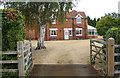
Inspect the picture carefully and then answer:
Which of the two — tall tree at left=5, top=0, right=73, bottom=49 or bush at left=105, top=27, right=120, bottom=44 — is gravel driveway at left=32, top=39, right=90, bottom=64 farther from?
bush at left=105, top=27, right=120, bottom=44

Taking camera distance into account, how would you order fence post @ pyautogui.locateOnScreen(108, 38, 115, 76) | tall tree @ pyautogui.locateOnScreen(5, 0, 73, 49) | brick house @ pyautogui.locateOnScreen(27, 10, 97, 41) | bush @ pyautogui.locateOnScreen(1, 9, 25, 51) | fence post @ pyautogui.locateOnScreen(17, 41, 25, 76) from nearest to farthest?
fence post @ pyautogui.locateOnScreen(17, 41, 25, 76)
fence post @ pyautogui.locateOnScreen(108, 38, 115, 76)
bush @ pyautogui.locateOnScreen(1, 9, 25, 51)
tall tree @ pyautogui.locateOnScreen(5, 0, 73, 49)
brick house @ pyautogui.locateOnScreen(27, 10, 97, 41)

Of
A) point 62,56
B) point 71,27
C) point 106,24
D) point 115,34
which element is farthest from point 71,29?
point 115,34

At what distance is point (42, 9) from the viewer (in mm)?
12578

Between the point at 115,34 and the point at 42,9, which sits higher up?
the point at 42,9

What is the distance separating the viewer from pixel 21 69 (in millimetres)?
4648

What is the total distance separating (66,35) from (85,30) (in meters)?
4.49

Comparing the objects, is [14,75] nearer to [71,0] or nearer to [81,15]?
[71,0]

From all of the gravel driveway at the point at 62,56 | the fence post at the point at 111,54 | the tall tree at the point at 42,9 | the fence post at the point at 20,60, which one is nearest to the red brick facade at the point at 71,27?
the tall tree at the point at 42,9

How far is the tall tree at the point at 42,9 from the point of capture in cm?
1170

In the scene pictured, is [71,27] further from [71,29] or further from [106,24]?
[106,24]

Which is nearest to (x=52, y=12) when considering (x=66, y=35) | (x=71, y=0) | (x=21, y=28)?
(x=71, y=0)

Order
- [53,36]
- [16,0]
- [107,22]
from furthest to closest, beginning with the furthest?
[53,36] < [107,22] < [16,0]

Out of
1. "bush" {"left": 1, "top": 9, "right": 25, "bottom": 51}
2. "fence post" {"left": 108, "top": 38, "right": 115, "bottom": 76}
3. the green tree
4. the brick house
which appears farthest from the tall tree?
the brick house

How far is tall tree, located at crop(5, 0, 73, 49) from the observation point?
1170cm
